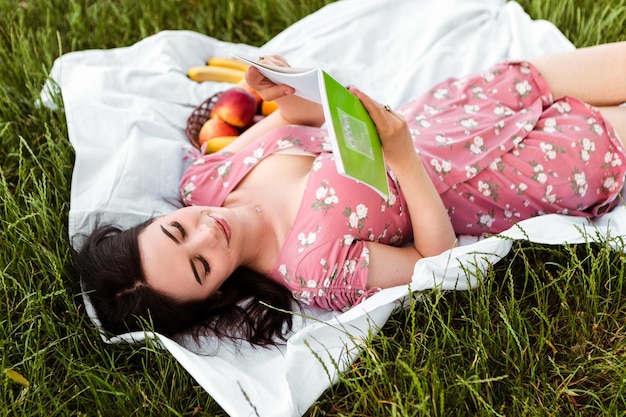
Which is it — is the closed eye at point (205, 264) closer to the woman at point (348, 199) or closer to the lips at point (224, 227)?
the woman at point (348, 199)

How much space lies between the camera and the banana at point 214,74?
3.19 metres

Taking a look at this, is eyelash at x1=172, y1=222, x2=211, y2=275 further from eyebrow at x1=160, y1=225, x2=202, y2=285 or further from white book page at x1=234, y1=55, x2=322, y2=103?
white book page at x1=234, y1=55, x2=322, y2=103

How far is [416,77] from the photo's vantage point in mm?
3045

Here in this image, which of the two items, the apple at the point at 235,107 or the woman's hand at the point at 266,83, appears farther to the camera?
the apple at the point at 235,107

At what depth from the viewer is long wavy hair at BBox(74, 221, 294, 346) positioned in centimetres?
208

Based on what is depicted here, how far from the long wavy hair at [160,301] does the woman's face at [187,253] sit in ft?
0.12

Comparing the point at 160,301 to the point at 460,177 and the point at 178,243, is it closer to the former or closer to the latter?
the point at 178,243

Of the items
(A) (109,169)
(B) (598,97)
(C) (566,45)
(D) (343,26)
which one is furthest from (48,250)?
(C) (566,45)

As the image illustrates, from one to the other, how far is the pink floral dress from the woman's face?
0.24m

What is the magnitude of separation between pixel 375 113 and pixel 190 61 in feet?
5.72

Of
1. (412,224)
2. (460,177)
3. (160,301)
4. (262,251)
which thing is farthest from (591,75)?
(160,301)

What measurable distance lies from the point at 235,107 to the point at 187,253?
974mm

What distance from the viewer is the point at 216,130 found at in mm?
2828

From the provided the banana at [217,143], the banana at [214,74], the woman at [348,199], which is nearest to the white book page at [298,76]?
the woman at [348,199]
